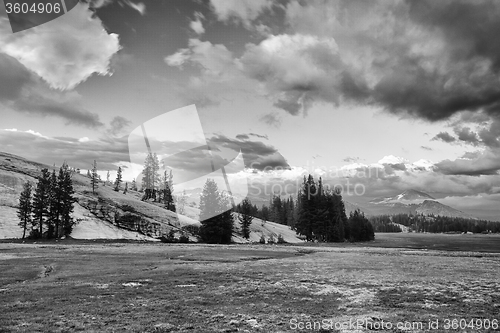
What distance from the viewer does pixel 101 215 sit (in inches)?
3708

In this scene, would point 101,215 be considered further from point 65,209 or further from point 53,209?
point 53,209

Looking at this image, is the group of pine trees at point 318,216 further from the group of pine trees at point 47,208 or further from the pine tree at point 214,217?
the group of pine trees at point 47,208

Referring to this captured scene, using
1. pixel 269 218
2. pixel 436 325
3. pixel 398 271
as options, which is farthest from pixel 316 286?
pixel 269 218

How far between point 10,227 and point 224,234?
53178 millimetres

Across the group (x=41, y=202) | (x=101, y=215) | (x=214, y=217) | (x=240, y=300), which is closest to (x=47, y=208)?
(x=41, y=202)

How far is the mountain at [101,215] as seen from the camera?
3191 inches

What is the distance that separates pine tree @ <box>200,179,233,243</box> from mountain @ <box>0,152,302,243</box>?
45.9ft

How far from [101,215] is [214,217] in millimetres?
39041

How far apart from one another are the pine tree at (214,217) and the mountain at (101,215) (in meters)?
14.0

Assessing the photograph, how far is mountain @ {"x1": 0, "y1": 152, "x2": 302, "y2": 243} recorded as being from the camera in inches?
3191

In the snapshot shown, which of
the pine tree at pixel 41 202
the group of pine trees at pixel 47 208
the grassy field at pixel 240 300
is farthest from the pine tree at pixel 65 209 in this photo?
the grassy field at pixel 240 300

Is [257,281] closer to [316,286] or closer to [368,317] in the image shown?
[316,286]

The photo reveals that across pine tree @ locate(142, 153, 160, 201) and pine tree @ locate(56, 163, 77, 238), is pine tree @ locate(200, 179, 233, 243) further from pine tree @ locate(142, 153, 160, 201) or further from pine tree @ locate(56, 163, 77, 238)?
pine tree @ locate(142, 153, 160, 201)

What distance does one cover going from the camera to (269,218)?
183000 mm
